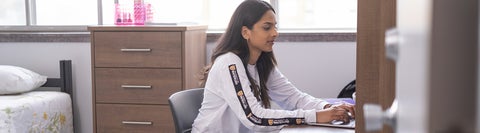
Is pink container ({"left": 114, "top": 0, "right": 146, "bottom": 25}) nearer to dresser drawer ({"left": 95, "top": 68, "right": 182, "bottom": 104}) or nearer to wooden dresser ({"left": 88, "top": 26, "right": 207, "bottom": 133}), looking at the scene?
wooden dresser ({"left": 88, "top": 26, "right": 207, "bottom": 133})

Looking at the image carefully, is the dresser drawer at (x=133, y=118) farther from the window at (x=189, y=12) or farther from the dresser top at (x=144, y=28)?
the window at (x=189, y=12)

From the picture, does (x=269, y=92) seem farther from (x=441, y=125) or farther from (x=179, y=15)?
(x=441, y=125)

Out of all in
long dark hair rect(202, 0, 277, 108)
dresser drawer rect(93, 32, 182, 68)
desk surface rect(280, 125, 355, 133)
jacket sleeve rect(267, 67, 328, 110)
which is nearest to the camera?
desk surface rect(280, 125, 355, 133)

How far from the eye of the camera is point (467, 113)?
17 cm

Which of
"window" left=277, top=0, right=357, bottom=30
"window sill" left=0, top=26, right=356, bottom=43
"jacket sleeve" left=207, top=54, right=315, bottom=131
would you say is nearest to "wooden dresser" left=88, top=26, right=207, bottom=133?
"window sill" left=0, top=26, right=356, bottom=43

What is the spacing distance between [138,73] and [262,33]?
4.40 ft

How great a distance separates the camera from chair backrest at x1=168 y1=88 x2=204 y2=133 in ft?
6.36

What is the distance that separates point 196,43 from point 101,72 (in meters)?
0.54

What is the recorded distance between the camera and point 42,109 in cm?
335

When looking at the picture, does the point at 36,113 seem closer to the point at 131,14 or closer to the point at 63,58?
the point at 63,58

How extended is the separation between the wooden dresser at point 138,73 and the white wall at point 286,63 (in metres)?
0.47

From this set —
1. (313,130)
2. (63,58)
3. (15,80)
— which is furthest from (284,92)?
(63,58)

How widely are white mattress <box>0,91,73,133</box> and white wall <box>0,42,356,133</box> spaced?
5.3 inches

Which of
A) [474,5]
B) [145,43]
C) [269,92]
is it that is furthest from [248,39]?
[474,5]
